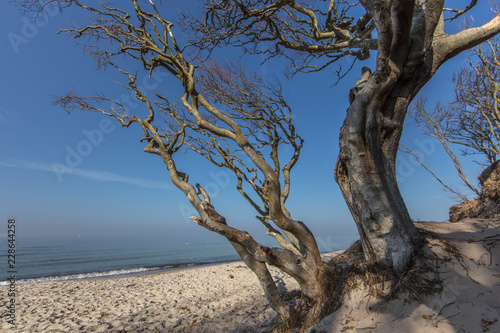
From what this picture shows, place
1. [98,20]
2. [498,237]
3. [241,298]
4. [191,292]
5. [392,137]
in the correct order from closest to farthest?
[498,237] < [392,137] < [98,20] < [241,298] < [191,292]

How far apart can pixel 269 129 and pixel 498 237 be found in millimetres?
5414

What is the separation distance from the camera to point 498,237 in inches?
128

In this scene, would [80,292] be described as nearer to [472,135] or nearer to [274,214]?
[274,214]

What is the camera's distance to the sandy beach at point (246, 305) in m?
2.46

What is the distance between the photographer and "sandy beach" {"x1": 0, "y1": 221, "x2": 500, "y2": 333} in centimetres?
246

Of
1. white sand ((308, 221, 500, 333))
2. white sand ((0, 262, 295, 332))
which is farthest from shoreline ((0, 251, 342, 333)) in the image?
white sand ((308, 221, 500, 333))

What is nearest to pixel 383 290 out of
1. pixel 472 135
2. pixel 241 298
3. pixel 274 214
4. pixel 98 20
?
pixel 274 214

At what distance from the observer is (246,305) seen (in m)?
6.33

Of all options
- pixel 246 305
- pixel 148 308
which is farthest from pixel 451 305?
pixel 148 308

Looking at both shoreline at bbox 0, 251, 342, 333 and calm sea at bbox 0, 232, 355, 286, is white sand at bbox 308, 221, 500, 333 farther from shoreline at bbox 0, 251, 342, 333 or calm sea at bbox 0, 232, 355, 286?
calm sea at bbox 0, 232, 355, 286

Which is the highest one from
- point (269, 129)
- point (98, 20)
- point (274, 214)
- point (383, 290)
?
point (98, 20)

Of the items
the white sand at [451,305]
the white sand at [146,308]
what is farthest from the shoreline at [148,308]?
the white sand at [451,305]

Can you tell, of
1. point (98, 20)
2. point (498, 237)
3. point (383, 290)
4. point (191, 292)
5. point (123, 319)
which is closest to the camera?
point (383, 290)

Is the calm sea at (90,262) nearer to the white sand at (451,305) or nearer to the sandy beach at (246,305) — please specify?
the sandy beach at (246,305)
